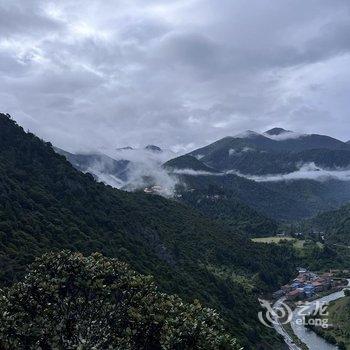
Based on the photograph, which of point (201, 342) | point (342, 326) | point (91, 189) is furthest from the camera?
point (91, 189)

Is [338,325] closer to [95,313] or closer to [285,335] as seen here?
[285,335]

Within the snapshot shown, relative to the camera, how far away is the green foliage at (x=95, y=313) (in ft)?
90.4

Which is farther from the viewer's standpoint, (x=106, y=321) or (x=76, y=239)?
(x=76, y=239)

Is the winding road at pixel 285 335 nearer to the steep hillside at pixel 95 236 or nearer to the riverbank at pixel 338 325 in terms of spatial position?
the steep hillside at pixel 95 236

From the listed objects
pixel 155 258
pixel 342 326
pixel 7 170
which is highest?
pixel 7 170

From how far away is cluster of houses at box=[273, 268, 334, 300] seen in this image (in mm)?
169250

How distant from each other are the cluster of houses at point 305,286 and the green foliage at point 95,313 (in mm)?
143879

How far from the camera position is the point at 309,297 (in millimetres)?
169500

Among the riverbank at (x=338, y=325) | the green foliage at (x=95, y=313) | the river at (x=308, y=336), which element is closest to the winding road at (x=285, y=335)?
the river at (x=308, y=336)

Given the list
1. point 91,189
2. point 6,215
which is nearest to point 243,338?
point 6,215

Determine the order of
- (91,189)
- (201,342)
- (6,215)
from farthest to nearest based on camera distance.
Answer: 1. (91,189)
2. (6,215)
3. (201,342)

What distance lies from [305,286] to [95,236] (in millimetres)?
98173

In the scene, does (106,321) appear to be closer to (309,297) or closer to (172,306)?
(172,306)

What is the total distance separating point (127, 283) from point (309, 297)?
15086 cm
